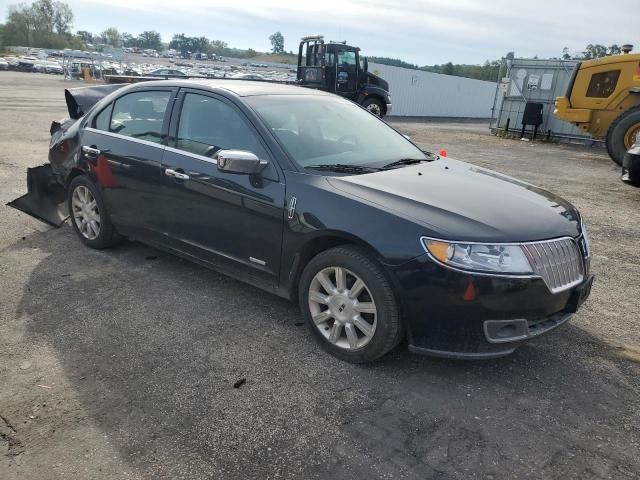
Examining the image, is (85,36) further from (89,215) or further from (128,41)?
(89,215)

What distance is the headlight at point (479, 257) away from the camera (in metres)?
2.99

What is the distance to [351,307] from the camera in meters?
3.37

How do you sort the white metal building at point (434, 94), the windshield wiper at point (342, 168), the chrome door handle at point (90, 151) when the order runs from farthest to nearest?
1. the white metal building at point (434, 94)
2. the chrome door handle at point (90, 151)
3. the windshield wiper at point (342, 168)

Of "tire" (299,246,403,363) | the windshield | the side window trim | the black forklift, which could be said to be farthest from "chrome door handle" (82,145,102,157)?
the black forklift

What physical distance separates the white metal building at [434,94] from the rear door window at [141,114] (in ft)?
76.6

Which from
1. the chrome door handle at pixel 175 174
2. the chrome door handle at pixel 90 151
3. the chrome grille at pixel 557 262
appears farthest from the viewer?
the chrome door handle at pixel 90 151

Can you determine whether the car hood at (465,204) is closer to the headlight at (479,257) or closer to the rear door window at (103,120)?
the headlight at (479,257)

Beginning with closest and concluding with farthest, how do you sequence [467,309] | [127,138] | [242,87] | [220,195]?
[467,309] → [220,195] → [242,87] → [127,138]

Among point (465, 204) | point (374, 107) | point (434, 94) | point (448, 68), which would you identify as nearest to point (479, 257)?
point (465, 204)

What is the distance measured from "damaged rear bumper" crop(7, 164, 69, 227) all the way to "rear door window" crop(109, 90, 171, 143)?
1363 mm

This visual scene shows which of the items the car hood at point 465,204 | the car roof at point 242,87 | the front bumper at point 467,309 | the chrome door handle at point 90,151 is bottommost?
the front bumper at point 467,309

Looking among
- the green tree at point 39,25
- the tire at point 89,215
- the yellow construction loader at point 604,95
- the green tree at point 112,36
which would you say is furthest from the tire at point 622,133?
the green tree at point 112,36

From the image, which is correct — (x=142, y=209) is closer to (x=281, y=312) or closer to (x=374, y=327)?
(x=281, y=312)

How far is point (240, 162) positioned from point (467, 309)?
5.76 feet
